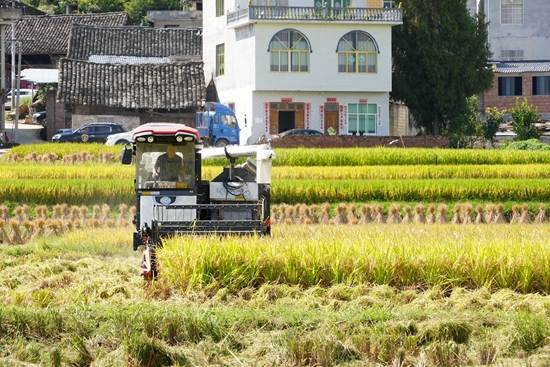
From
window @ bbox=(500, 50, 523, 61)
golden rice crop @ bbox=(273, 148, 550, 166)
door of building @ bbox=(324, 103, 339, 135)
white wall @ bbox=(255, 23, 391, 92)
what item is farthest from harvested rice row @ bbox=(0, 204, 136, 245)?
window @ bbox=(500, 50, 523, 61)

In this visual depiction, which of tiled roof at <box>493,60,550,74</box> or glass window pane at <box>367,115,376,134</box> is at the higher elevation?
tiled roof at <box>493,60,550,74</box>

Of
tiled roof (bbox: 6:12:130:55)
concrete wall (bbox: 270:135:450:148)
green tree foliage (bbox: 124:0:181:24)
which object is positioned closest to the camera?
concrete wall (bbox: 270:135:450:148)

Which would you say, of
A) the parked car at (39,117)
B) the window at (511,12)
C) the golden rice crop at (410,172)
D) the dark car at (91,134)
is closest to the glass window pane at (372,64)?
the dark car at (91,134)

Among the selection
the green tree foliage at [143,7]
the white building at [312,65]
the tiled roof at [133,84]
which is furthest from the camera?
the green tree foliage at [143,7]

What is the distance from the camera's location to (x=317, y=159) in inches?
1455

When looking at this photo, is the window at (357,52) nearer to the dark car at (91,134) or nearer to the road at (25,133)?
the dark car at (91,134)

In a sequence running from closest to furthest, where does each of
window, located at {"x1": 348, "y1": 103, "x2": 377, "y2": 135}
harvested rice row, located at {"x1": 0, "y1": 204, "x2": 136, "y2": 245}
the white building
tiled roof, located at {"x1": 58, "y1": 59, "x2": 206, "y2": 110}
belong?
harvested rice row, located at {"x1": 0, "y1": 204, "x2": 136, "y2": 245}
the white building
window, located at {"x1": 348, "y1": 103, "x2": 377, "y2": 135}
tiled roof, located at {"x1": 58, "y1": 59, "x2": 206, "y2": 110}

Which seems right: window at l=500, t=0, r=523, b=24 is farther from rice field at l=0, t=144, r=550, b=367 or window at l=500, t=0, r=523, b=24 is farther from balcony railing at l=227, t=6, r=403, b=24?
rice field at l=0, t=144, r=550, b=367

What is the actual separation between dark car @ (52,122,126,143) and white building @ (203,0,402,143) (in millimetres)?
5878

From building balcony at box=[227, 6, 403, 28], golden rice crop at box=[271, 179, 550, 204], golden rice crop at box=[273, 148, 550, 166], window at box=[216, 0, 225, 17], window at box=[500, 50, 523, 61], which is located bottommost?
golden rice crop at box=[271, 179, 550, 204]

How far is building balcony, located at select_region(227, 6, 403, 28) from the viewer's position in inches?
1943

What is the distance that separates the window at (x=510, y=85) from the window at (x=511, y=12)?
15.0 ft

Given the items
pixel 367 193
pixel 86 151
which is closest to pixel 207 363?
pixel 367 193

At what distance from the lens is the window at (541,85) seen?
199 ft
